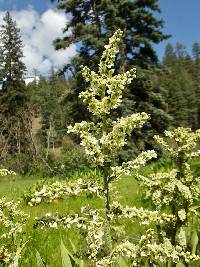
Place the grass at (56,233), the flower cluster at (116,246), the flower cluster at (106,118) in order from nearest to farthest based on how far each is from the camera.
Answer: the flower cluster at (116,246), the flower cluster at (106,118), the grass at (56,233)

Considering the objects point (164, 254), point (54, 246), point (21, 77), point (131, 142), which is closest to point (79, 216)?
point (164, 254)

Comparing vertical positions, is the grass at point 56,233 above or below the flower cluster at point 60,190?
below

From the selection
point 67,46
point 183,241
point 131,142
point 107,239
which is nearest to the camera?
point 107,239

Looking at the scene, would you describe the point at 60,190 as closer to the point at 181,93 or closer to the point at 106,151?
the point at 106,151

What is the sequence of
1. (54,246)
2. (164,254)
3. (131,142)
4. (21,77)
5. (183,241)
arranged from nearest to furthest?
1. (164,254)
2. (183,241)
3. (54,246)
4. (131,142)
5. (21,77)

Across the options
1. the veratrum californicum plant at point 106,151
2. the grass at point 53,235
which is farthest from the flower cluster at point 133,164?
the grass at point 53,235

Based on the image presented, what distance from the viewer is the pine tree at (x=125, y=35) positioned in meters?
28.3

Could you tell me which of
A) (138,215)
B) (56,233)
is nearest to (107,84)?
(138,215)

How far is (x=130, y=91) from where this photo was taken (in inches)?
1194

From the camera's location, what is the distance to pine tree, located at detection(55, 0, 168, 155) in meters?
28.3

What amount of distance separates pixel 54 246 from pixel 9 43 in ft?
184

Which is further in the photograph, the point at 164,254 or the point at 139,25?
the point at 139,25

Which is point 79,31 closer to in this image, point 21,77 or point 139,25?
point 139,25

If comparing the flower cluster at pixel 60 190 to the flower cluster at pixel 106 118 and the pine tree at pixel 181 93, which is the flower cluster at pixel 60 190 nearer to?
the flower cluster at pixel 106 118
